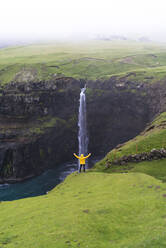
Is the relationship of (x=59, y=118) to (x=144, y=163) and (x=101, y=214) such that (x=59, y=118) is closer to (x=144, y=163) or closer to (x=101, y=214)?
(x=144, y=163)

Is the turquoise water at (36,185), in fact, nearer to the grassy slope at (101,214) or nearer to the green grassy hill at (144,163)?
the grassy slope at (101,214)

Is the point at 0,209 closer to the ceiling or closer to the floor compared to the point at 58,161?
closer to the ceiling

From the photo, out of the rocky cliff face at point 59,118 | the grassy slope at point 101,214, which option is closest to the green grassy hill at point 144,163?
the grassy slope at point 101,214

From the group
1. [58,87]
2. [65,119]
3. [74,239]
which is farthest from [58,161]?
[74,239]

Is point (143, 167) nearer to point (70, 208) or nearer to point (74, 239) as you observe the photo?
point (70, 208)

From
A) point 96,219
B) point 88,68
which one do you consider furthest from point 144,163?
point 88,68

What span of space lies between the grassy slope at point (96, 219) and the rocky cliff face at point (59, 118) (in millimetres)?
46364

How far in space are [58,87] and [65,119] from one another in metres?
12.1

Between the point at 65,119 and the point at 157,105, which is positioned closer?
the point at 157,105

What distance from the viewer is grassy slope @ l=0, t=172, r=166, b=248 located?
17.2m

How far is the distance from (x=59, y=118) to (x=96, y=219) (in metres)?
64.9

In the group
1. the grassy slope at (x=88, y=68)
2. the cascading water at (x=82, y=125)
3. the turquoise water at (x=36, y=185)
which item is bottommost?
the turquoise water at (x=36, y=185)

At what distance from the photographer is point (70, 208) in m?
24.9

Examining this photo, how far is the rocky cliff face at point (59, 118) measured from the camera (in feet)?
246
